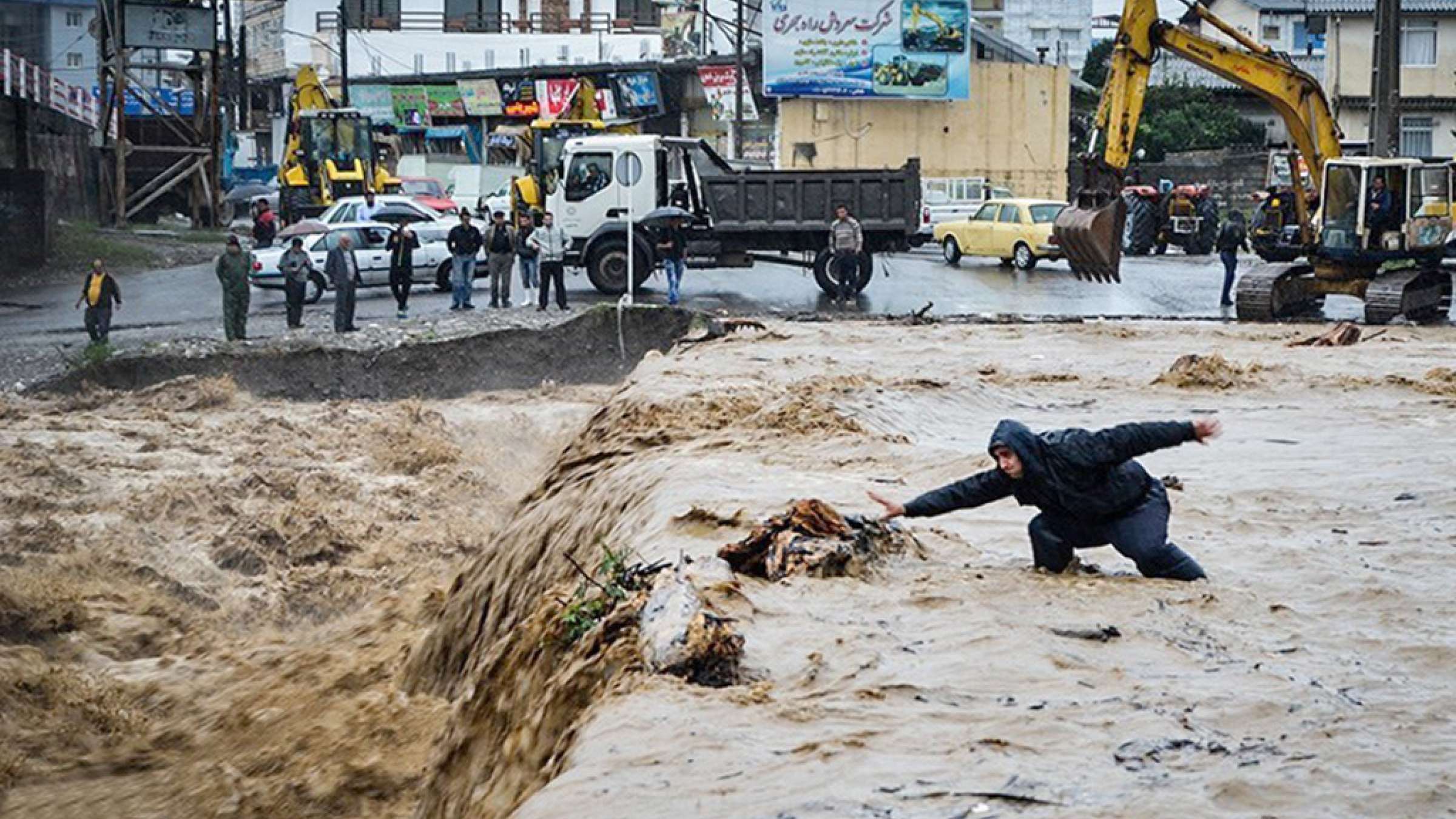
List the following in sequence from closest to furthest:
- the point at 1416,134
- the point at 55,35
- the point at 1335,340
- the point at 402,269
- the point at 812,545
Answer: the point at 812,545, the point at 1335,340, the point at 402,269, the point at 1416,134, the point at 55,35

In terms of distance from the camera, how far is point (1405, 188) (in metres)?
26.1

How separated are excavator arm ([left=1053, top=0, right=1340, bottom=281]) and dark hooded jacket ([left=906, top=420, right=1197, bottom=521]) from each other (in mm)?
16691

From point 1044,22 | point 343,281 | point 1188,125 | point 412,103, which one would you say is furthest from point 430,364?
point 1044,22

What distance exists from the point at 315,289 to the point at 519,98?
33459 millimetres

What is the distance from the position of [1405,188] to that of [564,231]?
42.3ft

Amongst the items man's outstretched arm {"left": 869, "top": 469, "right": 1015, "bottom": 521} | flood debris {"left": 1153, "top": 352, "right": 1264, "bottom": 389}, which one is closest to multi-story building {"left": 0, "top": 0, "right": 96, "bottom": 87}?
flood debris {"left": 1153, "top": 352, "right": 1264, "bottom": 389}

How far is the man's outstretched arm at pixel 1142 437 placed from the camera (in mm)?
8273

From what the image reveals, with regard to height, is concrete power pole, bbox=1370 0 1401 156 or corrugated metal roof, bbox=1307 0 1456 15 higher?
corrugated metal roof, bbox=1307 0 1456 15

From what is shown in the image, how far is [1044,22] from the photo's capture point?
74812 mm

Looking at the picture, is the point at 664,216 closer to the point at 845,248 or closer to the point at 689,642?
the point at 845,248

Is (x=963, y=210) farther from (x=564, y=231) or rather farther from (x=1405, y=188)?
(x=1405, y=188)

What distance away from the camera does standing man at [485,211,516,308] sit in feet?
97.6

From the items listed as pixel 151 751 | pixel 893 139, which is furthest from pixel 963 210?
pixel 151 751

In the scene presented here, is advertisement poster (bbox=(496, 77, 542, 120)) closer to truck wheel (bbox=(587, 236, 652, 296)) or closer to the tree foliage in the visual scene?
the tree foliage
